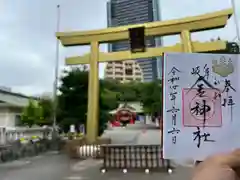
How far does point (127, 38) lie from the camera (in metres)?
11.6

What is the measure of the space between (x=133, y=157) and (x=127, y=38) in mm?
4705

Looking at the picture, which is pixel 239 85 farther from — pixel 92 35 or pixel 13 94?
pixel 13 94

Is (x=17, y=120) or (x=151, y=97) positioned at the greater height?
(x=151, y=97)

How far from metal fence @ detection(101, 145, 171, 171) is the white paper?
6.80 metres

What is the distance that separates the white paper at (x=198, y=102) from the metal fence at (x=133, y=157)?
6802 millimetres

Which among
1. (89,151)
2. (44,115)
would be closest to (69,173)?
(89,151)

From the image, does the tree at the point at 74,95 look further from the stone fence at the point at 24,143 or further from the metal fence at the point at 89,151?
the metal fence at the point at 89,151

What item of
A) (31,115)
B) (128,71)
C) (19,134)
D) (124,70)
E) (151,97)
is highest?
(124,70)

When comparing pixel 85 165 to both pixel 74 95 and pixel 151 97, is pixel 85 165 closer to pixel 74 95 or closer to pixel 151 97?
pixel 74 95

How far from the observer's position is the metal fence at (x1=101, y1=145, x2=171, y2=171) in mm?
8422

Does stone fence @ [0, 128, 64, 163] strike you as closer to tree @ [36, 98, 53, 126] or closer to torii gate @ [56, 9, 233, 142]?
torii gate @ [56, 9, 233, 142]

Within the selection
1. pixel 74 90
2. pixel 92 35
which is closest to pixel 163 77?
pixel 92 35

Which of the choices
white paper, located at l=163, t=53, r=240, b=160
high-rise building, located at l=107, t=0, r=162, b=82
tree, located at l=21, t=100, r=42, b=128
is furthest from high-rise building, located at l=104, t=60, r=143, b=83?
white paper, located at l=163, t=53, r=240, b=160

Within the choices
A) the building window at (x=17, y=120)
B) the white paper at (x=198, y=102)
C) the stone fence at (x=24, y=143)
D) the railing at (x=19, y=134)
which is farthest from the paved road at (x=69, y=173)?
the building window at (x=17, y=120)
